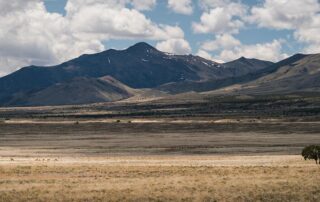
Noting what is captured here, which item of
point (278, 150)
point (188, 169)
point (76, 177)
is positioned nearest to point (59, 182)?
point (76, 177)

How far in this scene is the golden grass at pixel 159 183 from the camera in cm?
3306

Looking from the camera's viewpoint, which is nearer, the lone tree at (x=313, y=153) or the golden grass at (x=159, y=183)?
the golden grass at (x=159, y=183)

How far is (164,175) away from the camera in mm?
42562

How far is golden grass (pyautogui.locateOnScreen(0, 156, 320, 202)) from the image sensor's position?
33.1 metres

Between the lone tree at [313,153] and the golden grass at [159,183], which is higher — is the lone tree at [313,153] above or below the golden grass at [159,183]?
above

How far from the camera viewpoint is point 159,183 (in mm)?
37562

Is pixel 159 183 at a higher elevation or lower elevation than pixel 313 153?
lower

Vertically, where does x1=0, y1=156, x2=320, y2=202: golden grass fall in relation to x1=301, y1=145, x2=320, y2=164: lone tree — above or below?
below

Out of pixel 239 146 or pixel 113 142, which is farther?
pixel 113 142

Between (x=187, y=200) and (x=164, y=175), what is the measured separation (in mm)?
10262

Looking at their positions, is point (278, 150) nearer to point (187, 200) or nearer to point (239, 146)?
point (239, 146)

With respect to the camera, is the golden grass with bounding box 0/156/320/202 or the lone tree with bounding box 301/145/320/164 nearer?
the golden grass with bounding box 0/156/320/202

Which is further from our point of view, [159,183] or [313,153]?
[313,153]

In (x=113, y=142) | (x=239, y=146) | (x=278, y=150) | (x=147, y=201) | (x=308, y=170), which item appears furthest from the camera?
(x=113, y=142)
